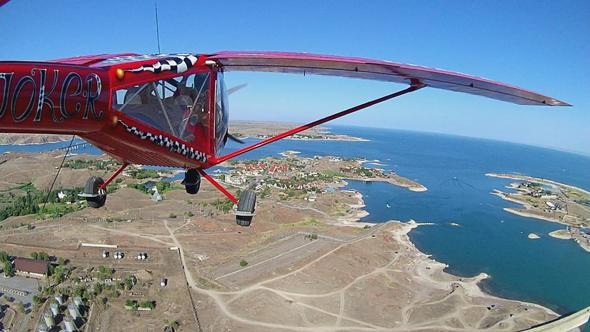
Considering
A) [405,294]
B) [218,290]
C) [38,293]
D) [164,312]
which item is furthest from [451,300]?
[38,293]

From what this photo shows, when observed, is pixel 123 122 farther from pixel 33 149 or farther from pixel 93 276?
pixel 33 149

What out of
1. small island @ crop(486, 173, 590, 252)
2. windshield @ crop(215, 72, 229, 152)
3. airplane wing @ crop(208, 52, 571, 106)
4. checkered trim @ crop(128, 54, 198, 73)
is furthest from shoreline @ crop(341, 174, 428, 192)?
checkered trim @ crop(128, 54, 198, 73)

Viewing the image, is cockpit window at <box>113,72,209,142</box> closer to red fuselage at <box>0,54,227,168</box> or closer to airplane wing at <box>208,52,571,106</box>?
red fuselage at <box>0,54,227,168</box>

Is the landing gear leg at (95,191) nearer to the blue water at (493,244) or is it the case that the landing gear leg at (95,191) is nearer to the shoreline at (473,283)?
the shoreline at (473,283)

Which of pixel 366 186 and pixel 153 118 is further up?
pixel 153 118

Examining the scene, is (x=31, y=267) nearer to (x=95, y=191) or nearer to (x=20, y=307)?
(x=20, y=307)

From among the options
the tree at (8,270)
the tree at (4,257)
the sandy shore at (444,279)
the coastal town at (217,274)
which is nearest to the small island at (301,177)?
the coastal town at (217,274)

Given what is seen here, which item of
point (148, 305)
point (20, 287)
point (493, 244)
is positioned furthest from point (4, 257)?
point (493, 244)
